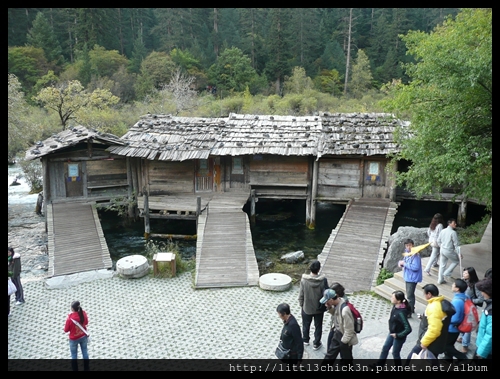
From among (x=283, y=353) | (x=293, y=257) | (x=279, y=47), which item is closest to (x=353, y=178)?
(x=293, y=257)

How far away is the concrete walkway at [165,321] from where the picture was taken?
8758mm

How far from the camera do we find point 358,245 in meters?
14.0

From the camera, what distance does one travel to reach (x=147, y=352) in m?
8.82

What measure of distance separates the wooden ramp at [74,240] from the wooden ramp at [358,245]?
24.1 ft

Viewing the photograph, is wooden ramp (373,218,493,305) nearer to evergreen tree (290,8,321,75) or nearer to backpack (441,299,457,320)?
backpack (441,299,457,320)

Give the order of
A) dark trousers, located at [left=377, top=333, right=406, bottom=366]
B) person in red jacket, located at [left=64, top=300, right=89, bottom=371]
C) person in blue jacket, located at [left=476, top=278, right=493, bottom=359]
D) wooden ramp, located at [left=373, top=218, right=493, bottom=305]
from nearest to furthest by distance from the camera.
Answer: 1. person in blue jacket, located at [left=476, top=278, right=493, bottom=359]
2. dark trousers, located at [left=377, top=333, right=406, bottom=366]
3. person in red jacket, located at [left=64, top=300, right=89, bottom=371]
4. wooden ramp, located at [left=373, top=218, right=493, bottom=305]

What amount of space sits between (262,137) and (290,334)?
43.3 ft

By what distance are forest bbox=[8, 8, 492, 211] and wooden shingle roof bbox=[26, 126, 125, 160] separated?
6.15 meters

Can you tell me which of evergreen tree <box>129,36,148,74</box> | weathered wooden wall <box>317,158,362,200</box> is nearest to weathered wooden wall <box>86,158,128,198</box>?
weathered wooden wall <box>317,158,362,200</box>

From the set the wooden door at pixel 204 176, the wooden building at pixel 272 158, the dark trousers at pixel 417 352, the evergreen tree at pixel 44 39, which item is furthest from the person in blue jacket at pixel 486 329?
the evergreen tree at pixel 44 39

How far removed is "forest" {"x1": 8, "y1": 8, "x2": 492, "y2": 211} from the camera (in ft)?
108

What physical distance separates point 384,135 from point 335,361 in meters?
12.9
